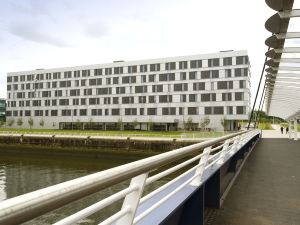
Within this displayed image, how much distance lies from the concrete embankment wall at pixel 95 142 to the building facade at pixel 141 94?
2613 cm

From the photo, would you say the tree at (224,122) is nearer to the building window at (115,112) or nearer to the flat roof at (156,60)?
the flat roof at (156,60)

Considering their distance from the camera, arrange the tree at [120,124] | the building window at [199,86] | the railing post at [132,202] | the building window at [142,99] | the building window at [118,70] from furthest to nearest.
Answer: the building window at [118,70] → the tree at [120,124] → the building window at [142,99] → the building window at [199,86] → the railing post at [132,202]

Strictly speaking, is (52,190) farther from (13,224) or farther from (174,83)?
(174,83)

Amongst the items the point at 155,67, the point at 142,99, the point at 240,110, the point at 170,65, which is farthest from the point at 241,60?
the point at 142,99

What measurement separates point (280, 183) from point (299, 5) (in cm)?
408

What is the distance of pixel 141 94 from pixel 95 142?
3007cm

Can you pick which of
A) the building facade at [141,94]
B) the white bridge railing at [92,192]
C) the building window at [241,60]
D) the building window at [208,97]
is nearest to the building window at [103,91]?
the building facade at [141,94]

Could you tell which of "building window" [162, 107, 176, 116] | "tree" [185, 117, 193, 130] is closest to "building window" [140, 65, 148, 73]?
"building window" [162, 107, 176, 116]

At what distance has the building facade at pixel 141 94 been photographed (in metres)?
68.1

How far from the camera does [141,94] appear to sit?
7525cm

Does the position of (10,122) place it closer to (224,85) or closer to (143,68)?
(143,68)

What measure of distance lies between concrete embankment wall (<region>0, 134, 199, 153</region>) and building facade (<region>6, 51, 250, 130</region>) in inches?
1029

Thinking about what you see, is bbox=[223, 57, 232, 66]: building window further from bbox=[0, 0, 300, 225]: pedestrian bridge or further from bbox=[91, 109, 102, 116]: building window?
bbox=[0, 0, 300, 225]: pedestrian bridge

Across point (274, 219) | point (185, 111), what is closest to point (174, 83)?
point (185, 111)
